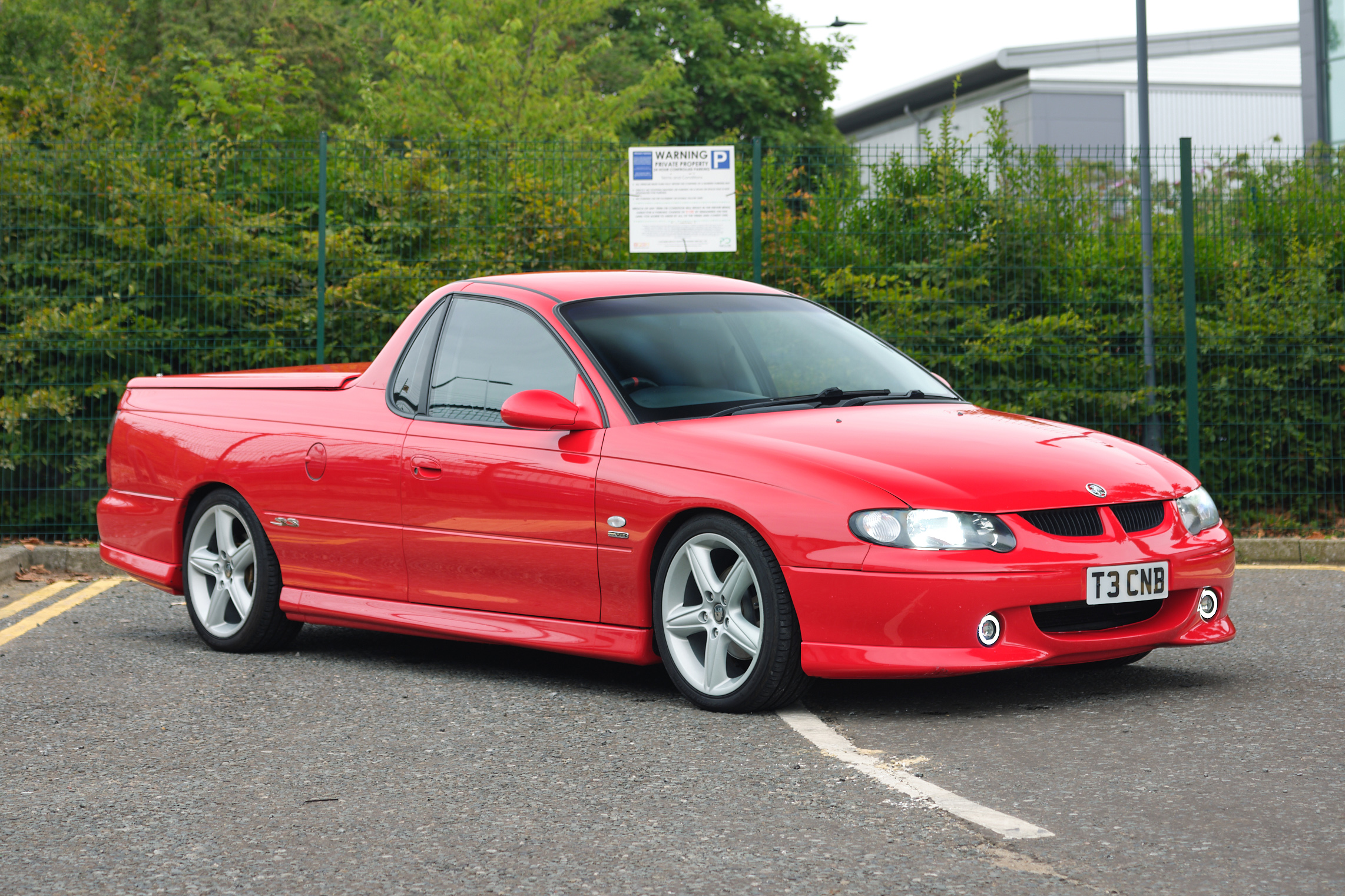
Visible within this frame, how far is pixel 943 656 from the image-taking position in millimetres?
5133

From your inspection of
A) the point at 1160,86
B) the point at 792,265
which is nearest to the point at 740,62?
the point at 1160,86

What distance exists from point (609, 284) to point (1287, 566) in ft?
18.7

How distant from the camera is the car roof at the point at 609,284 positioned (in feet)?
21.5

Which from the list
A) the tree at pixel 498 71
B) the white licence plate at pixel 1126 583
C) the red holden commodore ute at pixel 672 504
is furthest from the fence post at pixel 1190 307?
the tree at pixel 498 71

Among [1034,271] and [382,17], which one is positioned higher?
[382,17]

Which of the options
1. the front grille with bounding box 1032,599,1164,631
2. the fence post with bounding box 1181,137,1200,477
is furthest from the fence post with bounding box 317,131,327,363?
the front grille with bounding box 1032,599,1164,631

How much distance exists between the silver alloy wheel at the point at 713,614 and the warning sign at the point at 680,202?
5840 millimetres

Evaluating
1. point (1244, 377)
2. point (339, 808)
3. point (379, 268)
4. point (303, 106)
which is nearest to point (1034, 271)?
point (1244, 377)

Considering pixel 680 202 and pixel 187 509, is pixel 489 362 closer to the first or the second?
pixel 187 509

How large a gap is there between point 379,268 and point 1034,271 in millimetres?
4573

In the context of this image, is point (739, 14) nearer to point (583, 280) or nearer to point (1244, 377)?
point (1244, 377)

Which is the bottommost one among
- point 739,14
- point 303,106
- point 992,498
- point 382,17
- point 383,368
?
point 992,498

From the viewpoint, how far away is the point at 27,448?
10.8m

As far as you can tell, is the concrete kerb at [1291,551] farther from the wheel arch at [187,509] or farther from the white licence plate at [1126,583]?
the wheel arch at [187,509]
